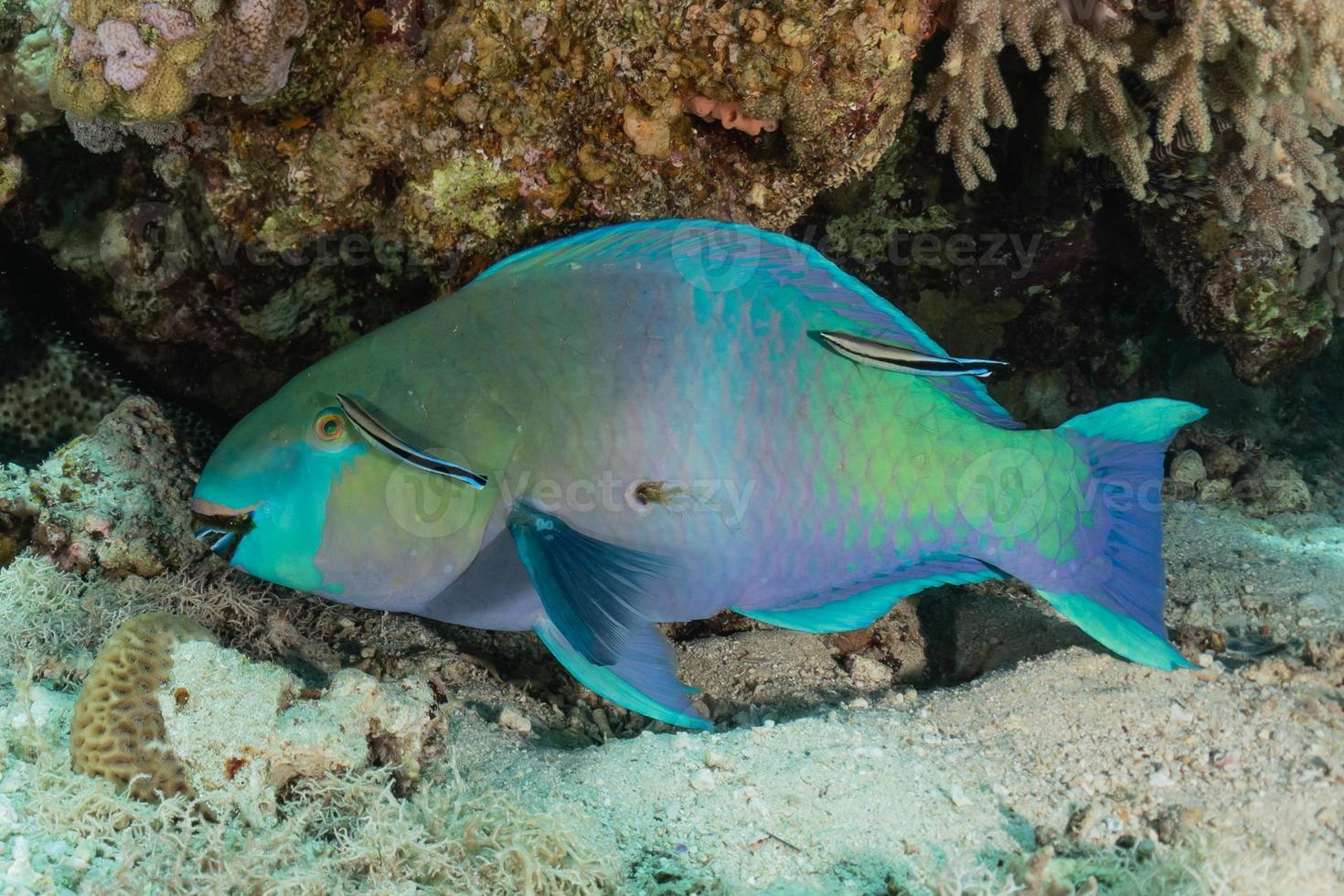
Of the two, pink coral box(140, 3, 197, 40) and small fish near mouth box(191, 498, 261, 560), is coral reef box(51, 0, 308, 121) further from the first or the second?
small fish near mouth box(191, 498, 261, 560)

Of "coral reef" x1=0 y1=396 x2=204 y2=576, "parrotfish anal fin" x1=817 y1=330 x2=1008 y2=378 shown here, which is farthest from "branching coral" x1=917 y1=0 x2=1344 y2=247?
"coral reef" x1=0 y1=396 x2=204 y2=576

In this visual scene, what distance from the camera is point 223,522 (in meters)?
2.19

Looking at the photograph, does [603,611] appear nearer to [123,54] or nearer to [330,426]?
[330,426]

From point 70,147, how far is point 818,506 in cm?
360

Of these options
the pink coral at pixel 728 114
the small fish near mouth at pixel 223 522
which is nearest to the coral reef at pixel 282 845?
the small fish near mouth at pixel 223 522

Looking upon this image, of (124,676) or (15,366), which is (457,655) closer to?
(124,676)

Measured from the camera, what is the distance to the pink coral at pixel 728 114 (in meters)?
2.74

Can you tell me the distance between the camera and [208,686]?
2.28 meters

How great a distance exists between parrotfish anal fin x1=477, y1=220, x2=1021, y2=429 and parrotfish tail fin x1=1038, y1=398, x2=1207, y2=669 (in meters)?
0.41

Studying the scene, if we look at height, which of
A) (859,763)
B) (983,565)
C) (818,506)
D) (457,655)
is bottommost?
(457,655)

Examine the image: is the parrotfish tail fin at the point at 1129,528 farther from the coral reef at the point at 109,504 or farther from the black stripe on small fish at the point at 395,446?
the coral reef at the point at 109,504

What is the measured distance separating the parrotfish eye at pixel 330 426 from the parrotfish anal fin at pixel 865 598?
125cm

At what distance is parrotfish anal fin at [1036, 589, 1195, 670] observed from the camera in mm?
2570

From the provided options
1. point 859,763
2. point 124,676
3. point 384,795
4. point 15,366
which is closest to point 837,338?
point 859,763
